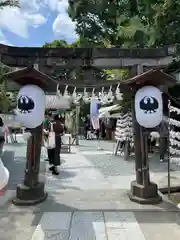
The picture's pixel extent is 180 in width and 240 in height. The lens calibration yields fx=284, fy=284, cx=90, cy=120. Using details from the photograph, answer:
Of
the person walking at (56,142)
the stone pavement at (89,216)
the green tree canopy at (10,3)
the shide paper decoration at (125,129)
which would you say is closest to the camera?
the stone pavement at (89,216)

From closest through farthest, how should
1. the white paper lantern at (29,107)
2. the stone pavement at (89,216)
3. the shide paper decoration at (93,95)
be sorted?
1. the stone pavement at (89,216)
2. the white paper lantern at (29,107)
3. the shide paper decoration at (93,95)

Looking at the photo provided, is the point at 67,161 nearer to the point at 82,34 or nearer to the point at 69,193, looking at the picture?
the point at 69,193

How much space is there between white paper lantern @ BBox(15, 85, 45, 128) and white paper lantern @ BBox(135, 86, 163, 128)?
208cm

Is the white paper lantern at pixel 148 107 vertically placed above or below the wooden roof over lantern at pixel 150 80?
below

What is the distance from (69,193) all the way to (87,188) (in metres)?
0.63

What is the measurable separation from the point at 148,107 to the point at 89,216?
8.12 ft

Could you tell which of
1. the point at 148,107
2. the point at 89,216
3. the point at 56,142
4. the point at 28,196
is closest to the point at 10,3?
the point at 56,142

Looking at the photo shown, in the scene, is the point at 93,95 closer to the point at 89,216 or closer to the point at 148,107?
the point at 148,107

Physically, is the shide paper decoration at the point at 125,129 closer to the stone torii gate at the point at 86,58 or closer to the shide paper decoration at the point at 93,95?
the stone torii gate at the point at 86,58

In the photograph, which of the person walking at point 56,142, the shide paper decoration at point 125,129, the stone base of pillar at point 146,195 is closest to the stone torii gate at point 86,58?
the person walking at point 56,142

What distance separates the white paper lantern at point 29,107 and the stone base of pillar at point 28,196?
1313mm

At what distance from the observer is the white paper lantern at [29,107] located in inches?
229

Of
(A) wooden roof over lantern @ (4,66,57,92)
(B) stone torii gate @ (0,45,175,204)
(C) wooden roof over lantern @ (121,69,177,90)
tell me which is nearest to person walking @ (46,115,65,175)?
(B) stone torii gate @ (0,45,175,204)

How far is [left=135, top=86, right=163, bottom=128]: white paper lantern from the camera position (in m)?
5.90
